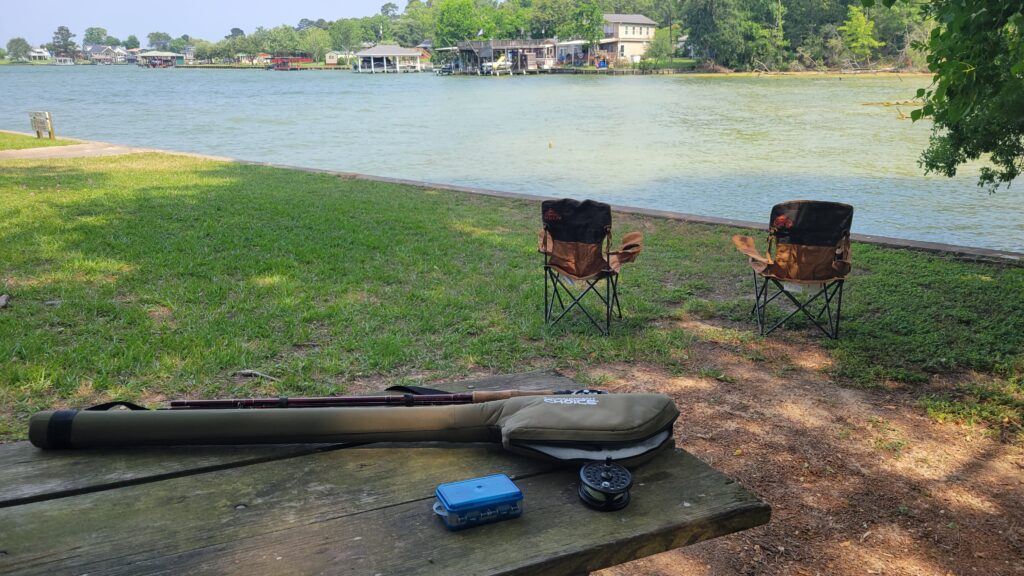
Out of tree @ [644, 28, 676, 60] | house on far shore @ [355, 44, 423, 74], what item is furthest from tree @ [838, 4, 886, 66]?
house on far shore @ [355, 44, 423, 74]

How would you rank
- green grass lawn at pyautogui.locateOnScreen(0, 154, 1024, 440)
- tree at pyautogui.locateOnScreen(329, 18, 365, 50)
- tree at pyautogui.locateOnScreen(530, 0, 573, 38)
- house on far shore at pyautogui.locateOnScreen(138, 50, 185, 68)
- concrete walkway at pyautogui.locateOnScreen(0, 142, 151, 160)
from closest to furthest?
1. green grass lawn at pyautogui.locateOnScreen(0, 154, 1024, 440)
2. concrete walkway at pyautogui.locateOnScreen(0, 142, 151, 160)
3. tree at pyautogui.locateOnScreen(530, 0, 573, 38)
4. house on far shore at pyautogui.locateOnScreen(138, 50, 185, 68)
5. tree at pyautogui.locateOnScreen(329, 18, 365, 50)

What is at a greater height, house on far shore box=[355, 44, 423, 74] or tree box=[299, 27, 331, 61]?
tree box=[299, 27, 331, 61]

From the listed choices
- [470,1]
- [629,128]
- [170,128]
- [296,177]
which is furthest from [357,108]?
[470,1]

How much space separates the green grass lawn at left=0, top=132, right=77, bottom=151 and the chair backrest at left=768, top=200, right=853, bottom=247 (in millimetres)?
15024

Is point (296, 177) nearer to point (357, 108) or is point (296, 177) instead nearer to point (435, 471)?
point (435, 471)

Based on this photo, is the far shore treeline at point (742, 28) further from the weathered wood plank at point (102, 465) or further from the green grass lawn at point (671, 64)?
the weathered wood plank at point (102, 465)

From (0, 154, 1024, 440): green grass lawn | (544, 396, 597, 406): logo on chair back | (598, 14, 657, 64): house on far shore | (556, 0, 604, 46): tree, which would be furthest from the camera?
(598, 14, 657, 64): house on far shore

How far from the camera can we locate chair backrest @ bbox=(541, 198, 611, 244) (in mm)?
4910

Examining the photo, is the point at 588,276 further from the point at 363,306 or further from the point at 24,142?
the point at 24,142

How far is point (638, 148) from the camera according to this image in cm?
1892

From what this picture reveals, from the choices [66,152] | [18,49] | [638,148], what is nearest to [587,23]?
[638,148]

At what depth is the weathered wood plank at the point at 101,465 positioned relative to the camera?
1.59 m

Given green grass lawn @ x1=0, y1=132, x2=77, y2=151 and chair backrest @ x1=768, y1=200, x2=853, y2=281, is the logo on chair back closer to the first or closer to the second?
chair backrest @ x1=768, y1=200, x2=853, y2=281

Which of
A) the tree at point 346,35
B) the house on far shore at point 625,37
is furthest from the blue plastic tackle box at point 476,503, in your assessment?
the tree at point 346,35
